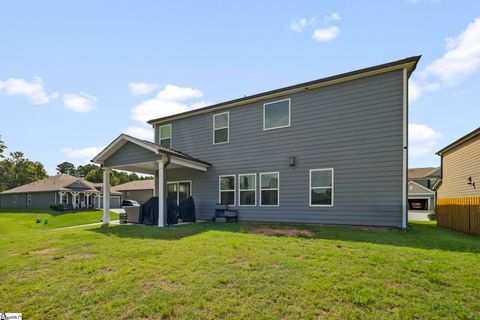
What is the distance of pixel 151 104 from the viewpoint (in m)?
15.2

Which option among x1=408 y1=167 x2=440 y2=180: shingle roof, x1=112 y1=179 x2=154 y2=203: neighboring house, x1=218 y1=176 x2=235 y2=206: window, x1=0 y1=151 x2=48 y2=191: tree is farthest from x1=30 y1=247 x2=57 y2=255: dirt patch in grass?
x1=0 y1=151 x2=48 y2=191: tree

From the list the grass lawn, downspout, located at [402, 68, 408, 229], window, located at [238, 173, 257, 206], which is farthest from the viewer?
window, located at [238, 173, 257, 206]

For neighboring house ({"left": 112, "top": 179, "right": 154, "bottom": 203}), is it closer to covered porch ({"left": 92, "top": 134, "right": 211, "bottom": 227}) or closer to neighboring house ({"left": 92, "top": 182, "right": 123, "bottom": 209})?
neighboring house ({"left": 92, "top": 182, "right": 123, "bottom": 209})

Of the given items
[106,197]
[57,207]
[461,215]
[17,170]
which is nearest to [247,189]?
[106,197]

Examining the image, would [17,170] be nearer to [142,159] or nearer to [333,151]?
[142,159]

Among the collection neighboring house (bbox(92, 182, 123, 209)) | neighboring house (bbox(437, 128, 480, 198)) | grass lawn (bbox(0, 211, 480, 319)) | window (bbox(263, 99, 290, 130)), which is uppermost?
window (bbox(263, 99, 290, 130))

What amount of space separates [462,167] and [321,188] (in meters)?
9.11

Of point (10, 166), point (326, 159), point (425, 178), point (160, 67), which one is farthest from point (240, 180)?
point (10, 166)

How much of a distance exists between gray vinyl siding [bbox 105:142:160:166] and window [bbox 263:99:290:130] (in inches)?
188

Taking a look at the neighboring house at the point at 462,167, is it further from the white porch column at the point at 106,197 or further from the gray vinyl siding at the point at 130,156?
the white porch column at the point at 106,197

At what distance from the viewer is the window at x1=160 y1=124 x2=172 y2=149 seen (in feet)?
44.5

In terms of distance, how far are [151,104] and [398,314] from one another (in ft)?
49.5

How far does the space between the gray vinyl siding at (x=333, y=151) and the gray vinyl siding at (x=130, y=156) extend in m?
3.08

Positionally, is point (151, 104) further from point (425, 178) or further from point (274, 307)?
point (425, 178)
